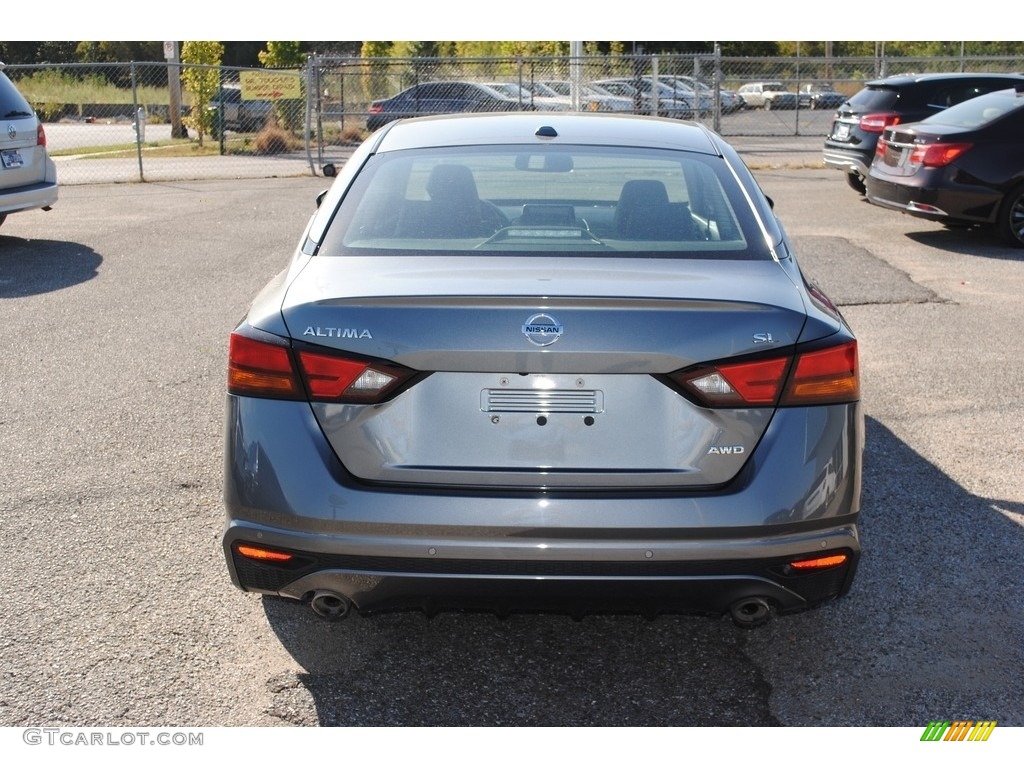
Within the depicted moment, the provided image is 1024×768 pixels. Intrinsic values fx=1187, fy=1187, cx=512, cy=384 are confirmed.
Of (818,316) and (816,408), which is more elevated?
(818,316)

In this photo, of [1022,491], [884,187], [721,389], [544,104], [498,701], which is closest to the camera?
[721,389]

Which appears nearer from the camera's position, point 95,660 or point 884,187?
point 95,660

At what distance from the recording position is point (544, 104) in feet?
85.5

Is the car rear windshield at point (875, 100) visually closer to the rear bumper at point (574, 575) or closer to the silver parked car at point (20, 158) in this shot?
the silver parked car at point (20, 158)

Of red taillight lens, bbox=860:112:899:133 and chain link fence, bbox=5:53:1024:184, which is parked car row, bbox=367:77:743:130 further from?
red taillight lens, bbox=860:112:899:133

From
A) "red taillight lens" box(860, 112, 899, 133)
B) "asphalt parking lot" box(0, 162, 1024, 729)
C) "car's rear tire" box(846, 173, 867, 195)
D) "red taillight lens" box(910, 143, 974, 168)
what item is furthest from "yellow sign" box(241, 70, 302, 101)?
"asphalt parking lot" box(0, 162, 1024, 729)

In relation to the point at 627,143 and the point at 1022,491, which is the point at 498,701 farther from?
the point at 1022,491

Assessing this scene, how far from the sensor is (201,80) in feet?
90.9

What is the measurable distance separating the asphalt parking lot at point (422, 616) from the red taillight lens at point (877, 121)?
7879mm

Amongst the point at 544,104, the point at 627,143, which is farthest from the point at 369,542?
the point at 544,104

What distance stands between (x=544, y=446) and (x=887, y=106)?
548 inches

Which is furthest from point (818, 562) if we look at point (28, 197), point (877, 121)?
point (877, 121)

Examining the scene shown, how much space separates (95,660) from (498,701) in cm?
127

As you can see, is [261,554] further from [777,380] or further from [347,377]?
[777,380]
